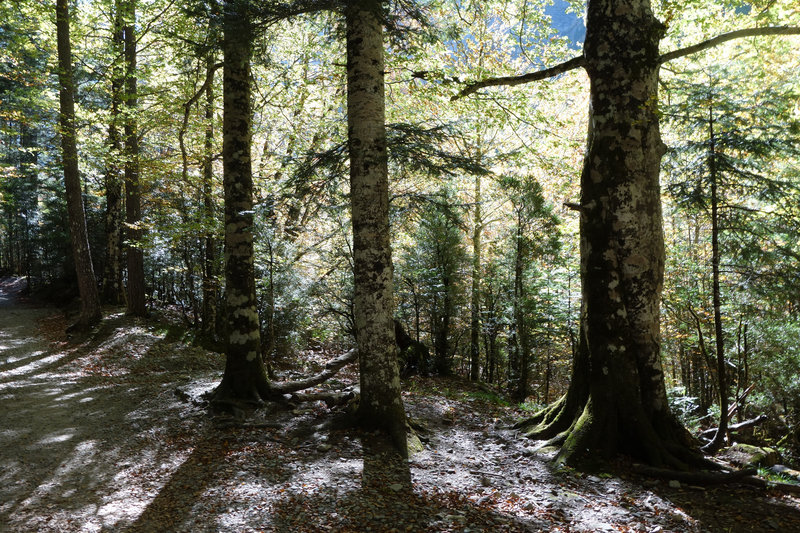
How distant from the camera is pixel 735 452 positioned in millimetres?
5656

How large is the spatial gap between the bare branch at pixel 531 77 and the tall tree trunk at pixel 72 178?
10137 mm

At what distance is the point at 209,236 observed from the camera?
1161cm

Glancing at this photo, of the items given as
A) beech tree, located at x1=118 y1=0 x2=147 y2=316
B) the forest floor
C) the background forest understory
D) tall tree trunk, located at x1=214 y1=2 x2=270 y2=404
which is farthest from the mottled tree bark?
beech tree, located at x1=118 y1=0 x2=147 y2=316

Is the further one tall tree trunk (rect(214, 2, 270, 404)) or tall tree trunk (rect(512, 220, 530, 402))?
tall tree trunk (rect(512, 220, 530, 402))

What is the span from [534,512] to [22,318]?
2036 centimetres

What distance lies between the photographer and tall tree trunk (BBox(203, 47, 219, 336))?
10.9m

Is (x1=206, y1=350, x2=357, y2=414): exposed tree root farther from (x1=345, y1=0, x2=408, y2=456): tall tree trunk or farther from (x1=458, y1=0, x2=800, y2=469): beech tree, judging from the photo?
(x1=458, y1=0, x2=800, y2=469): beech tree

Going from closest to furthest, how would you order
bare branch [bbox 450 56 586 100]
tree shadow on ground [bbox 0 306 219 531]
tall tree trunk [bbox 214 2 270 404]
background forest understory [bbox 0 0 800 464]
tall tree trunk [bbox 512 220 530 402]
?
tree shadow on ground [bbox 0 306 219 531], bare branch [bbox 450 56 586 100], background forest understory [bbox 0 0 800 464], tall tree trunk [bbox 214 2 270 404], tall tree trunk [bbox 512 220 530 402]

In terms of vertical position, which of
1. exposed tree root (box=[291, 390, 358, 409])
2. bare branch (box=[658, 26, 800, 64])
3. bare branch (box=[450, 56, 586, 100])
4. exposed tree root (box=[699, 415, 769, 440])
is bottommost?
exposed tree root (box=[699, 415, 769, 440])

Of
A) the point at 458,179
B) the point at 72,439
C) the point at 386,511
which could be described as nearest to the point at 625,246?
the point at 386,511

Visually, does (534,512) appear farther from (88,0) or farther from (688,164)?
(88,0)

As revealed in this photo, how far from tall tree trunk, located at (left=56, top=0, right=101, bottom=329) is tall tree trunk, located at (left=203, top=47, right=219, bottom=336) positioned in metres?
3.03

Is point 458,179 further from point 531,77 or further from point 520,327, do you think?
point 520,327

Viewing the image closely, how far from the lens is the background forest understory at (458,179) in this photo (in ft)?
21.0
